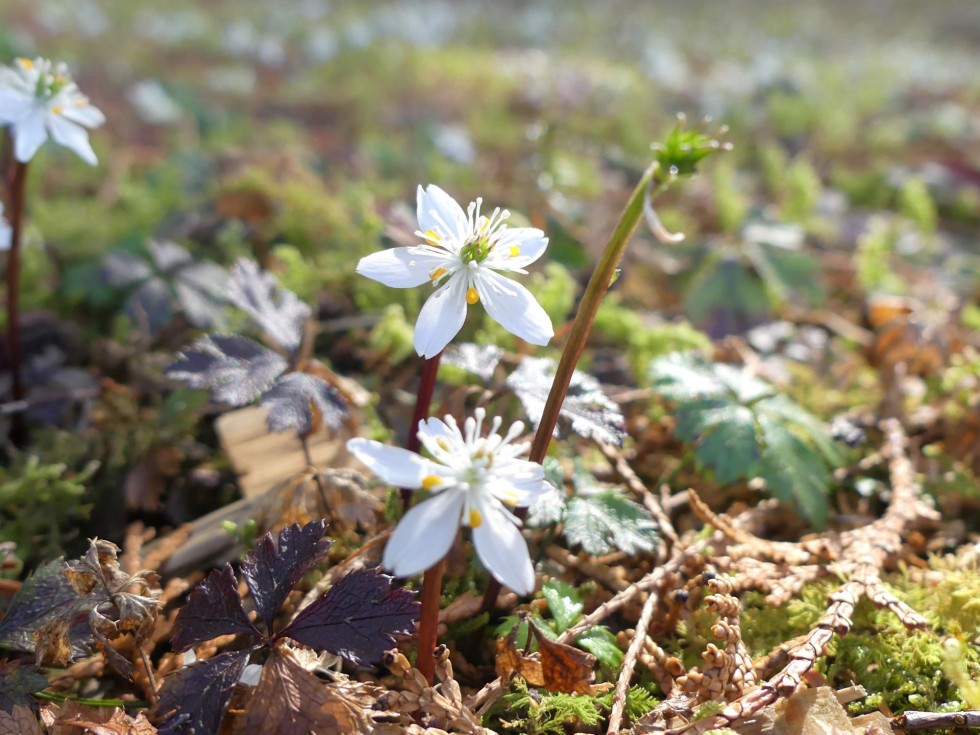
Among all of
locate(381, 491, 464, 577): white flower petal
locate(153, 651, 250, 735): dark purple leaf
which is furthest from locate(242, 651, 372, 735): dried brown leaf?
locate(381, 491, 464, 577): white flower petal

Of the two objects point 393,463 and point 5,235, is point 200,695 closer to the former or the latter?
point 393,463

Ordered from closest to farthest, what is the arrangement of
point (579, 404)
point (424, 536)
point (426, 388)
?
point (424, 536)
point (426, 388)
point (579, 404)

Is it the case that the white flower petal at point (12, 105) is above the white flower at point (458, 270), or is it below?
above

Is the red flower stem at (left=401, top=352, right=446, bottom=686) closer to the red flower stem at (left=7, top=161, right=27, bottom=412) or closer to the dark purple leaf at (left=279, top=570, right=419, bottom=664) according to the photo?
the dark purple leaf at (left=279, top=570, right=419, bottom=664)

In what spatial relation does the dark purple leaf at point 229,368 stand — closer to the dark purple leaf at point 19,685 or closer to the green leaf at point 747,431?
the dark purple leaf at point 19,685

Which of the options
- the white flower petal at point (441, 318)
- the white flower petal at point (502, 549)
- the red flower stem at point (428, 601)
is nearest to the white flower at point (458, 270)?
the white flower petal at point (441, 318)

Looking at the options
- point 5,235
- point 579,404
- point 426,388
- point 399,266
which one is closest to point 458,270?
point 399,266
